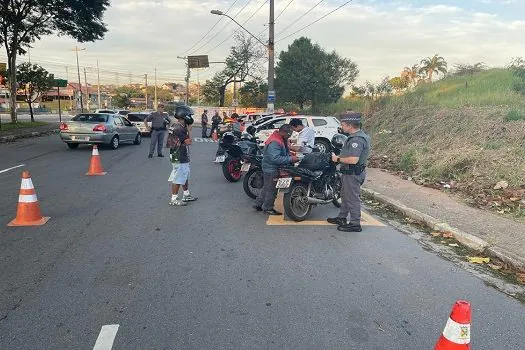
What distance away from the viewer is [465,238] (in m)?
5.73

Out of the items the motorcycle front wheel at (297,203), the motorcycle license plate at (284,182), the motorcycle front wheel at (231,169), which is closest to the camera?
the motorcycle license plate at (284,182)

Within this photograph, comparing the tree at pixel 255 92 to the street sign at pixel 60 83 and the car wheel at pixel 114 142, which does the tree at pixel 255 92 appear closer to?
the street sign at pixel 60 83

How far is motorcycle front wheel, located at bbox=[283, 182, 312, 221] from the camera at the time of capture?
6527 millimetres

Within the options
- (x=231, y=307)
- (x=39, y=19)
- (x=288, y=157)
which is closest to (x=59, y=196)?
(x=288, y=157)

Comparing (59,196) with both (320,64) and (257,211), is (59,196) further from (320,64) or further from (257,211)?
(320,64)

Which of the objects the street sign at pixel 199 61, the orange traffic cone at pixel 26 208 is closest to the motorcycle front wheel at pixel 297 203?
the orange traffic cone at pixel 26 208

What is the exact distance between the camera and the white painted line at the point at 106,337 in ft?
10.0

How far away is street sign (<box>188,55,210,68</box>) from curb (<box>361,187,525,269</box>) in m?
41.1

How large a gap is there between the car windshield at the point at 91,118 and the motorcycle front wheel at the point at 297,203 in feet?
40.7

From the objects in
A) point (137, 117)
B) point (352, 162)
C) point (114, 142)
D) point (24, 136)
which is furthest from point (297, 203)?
point (137, 117)

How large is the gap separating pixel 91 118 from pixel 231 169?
370 inches

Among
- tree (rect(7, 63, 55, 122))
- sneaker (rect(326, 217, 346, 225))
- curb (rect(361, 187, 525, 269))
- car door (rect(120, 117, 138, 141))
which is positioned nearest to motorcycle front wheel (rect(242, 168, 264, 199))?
sneaker (rect(326, 217, 346, 225))

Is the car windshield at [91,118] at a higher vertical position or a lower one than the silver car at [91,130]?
higher

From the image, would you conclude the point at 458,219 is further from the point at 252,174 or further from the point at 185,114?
the point at 185,114
